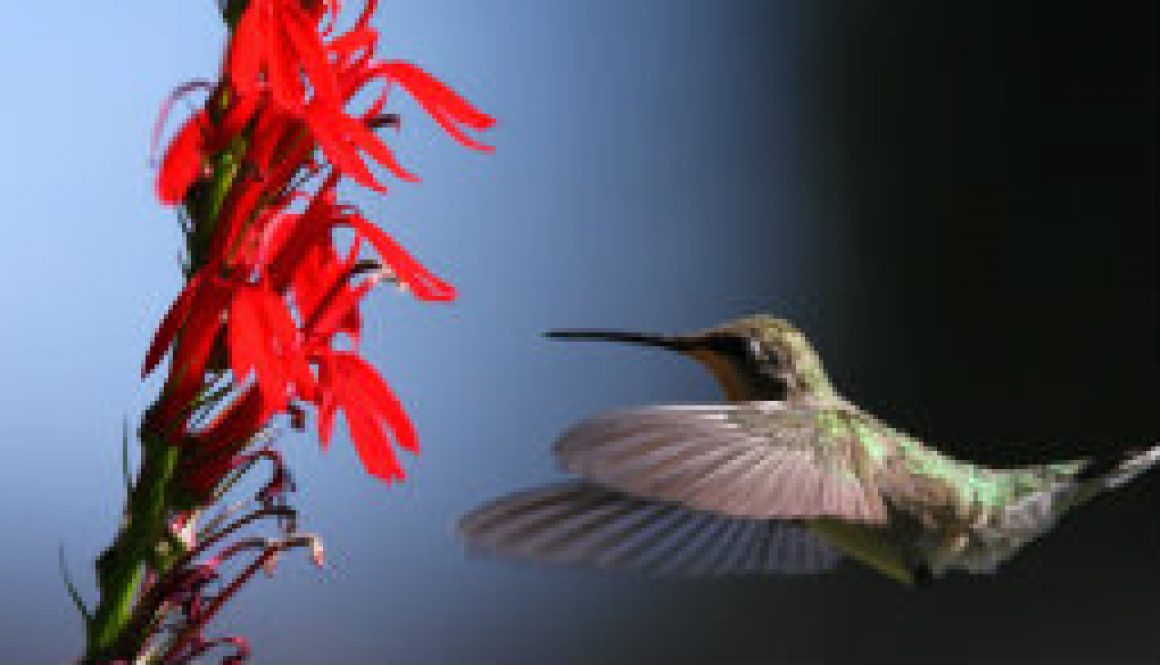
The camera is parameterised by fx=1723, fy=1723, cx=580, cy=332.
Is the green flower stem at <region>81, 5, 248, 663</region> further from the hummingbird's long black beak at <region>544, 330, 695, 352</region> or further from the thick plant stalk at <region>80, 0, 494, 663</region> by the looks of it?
the hummingbird's long black beak at <region>544, 330, 695, 352</region>

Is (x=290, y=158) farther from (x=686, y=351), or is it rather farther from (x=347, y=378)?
(x=686, y=351)

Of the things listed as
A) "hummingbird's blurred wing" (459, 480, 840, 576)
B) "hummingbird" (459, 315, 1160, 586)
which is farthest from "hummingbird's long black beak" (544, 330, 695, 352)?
"hummingbird's blurred wing" (459, 480, 840, 576)

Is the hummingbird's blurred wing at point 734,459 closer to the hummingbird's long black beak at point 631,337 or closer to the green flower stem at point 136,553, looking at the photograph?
the hummingbird's long black beak at point 631,337

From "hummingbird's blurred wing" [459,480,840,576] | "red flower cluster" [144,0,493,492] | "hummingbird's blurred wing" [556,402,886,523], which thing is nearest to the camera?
"red flower cluster" [144,0,493,492]

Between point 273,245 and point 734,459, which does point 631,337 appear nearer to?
point 734,459

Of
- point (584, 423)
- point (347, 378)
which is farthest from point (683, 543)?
point (347, 378)

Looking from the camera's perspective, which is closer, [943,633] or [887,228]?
[943,633]
